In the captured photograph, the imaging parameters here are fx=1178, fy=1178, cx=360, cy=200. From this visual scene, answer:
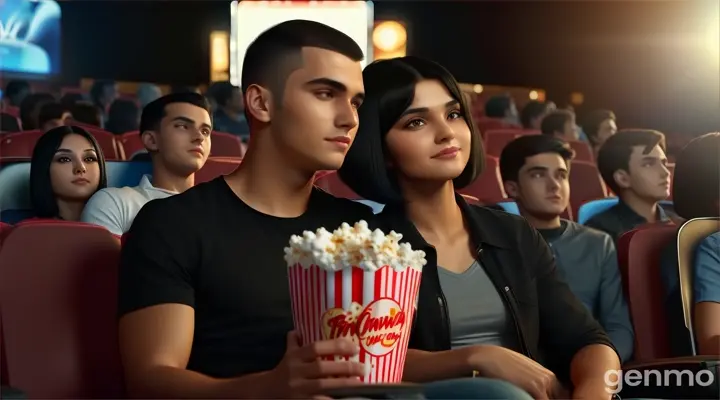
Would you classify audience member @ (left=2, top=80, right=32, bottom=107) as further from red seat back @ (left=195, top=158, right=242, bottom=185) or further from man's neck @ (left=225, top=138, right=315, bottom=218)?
man's neck @ (left=225, top=138, right=315, bottom=218)

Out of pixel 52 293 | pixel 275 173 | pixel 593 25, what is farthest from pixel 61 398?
pixel 593 25

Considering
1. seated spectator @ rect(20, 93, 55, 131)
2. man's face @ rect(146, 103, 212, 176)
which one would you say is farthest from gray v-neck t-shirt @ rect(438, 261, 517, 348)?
seated spectator @ rect(20, 93, 55, 131)

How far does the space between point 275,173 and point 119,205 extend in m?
1.34

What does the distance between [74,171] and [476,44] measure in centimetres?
1356

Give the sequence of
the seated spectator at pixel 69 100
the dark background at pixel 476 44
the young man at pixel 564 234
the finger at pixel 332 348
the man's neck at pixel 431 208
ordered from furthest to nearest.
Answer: the dark background at pixel 476 44, the seated spectator at pixel 69 100, the young man at pixel 564 234, the man's neck at pixel 431 208, the finger at pixel 332 348

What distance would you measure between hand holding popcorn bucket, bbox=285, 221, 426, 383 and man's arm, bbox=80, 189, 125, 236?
159cm

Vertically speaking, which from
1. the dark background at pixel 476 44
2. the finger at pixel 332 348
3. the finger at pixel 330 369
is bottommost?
the finger at pixel 330 369

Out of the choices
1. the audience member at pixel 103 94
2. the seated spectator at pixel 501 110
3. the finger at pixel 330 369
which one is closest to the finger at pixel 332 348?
the finger at pixel 330 369

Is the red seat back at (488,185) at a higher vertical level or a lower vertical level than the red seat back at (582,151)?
lower

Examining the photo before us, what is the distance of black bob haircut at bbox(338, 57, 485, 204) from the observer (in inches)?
88.3

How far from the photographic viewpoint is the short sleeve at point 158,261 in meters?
1.95

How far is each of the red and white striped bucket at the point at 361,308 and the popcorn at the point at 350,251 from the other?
0.04ft

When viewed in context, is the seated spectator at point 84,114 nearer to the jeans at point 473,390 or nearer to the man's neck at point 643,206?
the man's neck at point 643,206

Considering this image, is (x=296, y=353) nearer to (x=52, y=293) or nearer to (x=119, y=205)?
(x=52, y=293)
